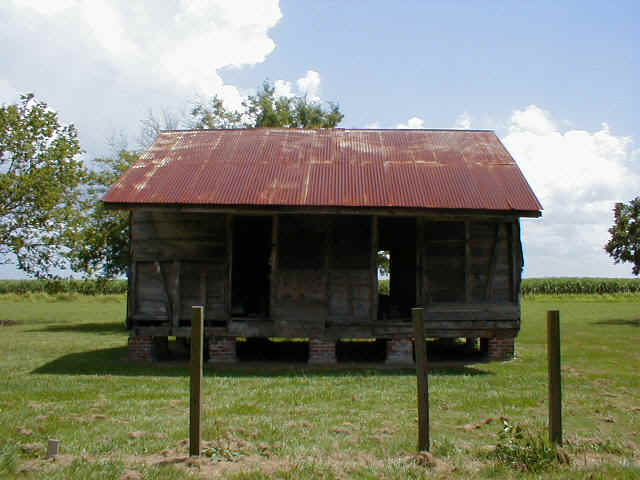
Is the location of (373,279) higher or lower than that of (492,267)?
lower

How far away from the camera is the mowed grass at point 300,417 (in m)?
5.77

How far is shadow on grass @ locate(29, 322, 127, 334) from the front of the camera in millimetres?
24650

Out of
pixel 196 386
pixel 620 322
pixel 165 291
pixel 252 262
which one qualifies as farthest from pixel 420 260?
pixel 620 322

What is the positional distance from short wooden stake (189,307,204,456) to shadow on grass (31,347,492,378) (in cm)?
644

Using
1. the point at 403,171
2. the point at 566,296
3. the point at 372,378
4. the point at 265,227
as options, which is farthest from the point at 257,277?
the point at 566,296

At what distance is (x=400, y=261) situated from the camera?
19984 millimetres

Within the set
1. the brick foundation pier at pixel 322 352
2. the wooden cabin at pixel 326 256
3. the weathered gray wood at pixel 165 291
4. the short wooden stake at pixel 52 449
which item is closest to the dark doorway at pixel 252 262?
the wooden cabin at pixel 326 256

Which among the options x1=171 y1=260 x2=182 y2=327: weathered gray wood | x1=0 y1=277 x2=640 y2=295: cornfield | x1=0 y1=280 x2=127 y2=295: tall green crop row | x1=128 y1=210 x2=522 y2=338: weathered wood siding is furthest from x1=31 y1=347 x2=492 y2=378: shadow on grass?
x1=0 y1=277 x2=640 y2=295: cornfield

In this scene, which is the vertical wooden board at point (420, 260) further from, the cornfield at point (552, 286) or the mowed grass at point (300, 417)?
the cornfield at point (552, 286)

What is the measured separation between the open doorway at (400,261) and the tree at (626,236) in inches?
746

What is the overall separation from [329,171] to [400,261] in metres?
6.09

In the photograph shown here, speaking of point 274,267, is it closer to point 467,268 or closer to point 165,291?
point 165,291

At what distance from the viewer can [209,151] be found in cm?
1638

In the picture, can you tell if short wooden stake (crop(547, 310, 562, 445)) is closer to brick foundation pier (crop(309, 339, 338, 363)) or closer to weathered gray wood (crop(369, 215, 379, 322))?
weathered gray wood (crop(369, 215, 379, 322))
